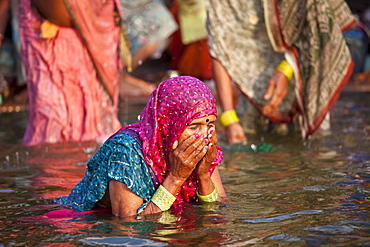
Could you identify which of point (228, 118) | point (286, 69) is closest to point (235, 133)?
point (228, 118)

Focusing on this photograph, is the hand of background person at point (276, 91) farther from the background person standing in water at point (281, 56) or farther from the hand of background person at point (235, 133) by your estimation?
the hand of background person at point (235, 133)

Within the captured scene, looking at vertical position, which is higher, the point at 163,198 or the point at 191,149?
the point at 191,149

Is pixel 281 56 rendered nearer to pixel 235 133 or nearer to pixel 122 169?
pixel 235 133

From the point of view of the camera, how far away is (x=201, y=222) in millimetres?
3590

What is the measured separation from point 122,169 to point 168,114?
1.28 ft

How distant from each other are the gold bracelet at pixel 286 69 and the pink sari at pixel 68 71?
1.82m

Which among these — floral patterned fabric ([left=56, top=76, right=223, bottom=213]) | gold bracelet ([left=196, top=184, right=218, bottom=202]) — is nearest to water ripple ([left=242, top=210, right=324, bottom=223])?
gold bracelet ([left=196, top=184, right=218, bottom=202])

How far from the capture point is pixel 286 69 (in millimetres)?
6309

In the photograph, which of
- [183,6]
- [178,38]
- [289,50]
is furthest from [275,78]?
[178,38]

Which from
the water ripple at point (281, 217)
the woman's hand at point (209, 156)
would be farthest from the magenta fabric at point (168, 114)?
the water ripple at point (281, 217)

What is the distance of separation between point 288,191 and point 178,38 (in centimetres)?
816

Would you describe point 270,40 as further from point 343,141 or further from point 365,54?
point 365,54

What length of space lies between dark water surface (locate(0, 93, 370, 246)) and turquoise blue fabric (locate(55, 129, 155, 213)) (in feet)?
0.50

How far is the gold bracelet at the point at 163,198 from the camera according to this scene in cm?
364
